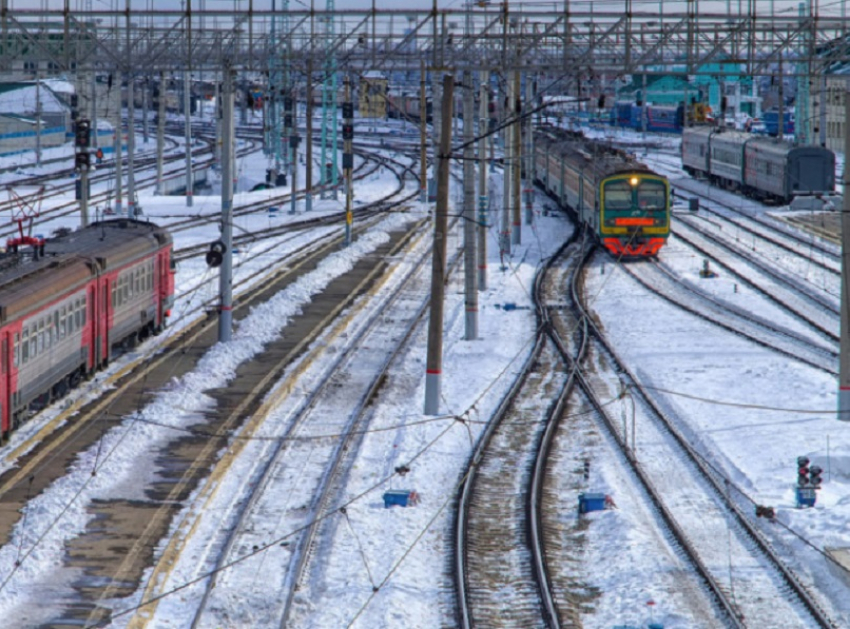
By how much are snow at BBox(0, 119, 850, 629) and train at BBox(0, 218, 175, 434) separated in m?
0.75

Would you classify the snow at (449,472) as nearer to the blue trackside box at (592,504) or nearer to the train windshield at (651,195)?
the blue trackside box at (592,504)

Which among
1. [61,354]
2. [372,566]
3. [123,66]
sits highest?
[123,66]

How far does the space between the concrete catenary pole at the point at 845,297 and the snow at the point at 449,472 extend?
43 cm

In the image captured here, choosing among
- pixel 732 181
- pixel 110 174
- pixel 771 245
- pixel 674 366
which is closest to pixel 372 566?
pixel 674 366

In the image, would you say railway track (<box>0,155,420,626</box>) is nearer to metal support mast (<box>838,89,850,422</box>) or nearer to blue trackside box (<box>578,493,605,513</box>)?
blue trackside box (<box>578,493,605,513</box>)

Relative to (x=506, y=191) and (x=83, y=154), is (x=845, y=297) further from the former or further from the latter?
(x=83, y=154)

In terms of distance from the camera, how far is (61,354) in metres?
22.2

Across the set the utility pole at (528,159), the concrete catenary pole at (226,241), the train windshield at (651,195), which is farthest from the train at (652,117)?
the concrete catenary pole at (226,241)

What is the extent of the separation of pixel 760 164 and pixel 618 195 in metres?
18.6

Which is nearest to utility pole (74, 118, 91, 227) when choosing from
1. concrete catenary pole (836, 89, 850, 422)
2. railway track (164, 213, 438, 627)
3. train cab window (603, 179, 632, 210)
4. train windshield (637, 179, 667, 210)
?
railway track (164, 213, 438, 627)

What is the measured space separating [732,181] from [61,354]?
4830 centimetres

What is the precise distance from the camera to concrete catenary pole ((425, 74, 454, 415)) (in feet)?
70.9

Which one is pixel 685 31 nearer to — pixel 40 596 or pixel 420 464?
pixel 420 464

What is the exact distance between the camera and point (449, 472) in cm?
1958
